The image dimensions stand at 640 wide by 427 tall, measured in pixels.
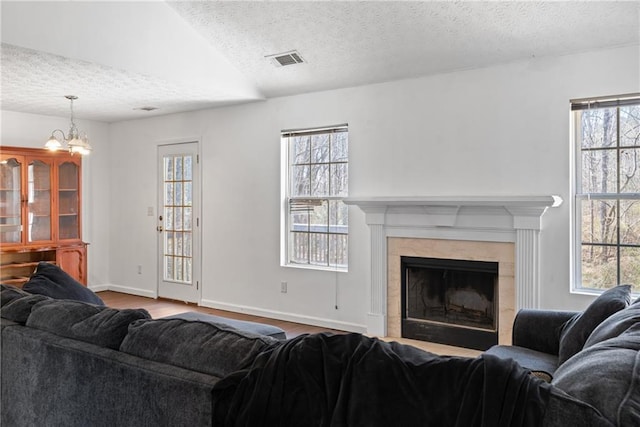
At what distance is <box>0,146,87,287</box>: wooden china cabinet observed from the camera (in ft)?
19.8

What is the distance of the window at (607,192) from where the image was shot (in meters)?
3.82

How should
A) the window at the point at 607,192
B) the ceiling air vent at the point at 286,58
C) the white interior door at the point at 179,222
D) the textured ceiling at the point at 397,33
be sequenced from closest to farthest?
the textured ceiling at the point at 397,33 → the window at the point at 607,192 → the ceiling air vent at the point at 286,58 → the white interior door at the point at 179,222

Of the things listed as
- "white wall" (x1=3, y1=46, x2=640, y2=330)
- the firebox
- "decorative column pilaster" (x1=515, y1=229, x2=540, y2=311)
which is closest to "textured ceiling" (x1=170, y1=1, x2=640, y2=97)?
"white wall" (x1=3, y1=46, x2=640, y2=330)

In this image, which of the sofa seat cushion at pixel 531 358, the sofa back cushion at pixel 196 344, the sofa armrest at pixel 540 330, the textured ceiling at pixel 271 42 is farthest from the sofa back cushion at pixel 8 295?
the sofa armrest at pixel 540 330

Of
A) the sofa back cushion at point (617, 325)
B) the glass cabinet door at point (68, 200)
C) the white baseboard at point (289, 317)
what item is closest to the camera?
the sofa back cushion at point (617, 325)

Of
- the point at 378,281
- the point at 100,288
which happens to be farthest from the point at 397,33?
the point at 100,288

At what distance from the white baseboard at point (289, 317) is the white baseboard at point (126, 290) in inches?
40.1

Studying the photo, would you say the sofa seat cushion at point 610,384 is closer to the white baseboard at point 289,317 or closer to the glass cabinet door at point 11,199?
the white baseboard at point 289,317

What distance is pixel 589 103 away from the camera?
3922 mm

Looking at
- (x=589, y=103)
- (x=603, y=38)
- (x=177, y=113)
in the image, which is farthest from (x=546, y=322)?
(x=177, y=113)

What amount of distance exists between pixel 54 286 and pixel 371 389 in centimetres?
233

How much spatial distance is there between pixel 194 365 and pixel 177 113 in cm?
546

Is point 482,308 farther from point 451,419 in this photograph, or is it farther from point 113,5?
point 113,5

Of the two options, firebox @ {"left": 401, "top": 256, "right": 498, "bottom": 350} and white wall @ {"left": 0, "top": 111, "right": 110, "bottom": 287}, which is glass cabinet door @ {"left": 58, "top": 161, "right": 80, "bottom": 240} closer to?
white wall @ {"left": 0, "top": 111, "right": 110, "bottom": 287}
